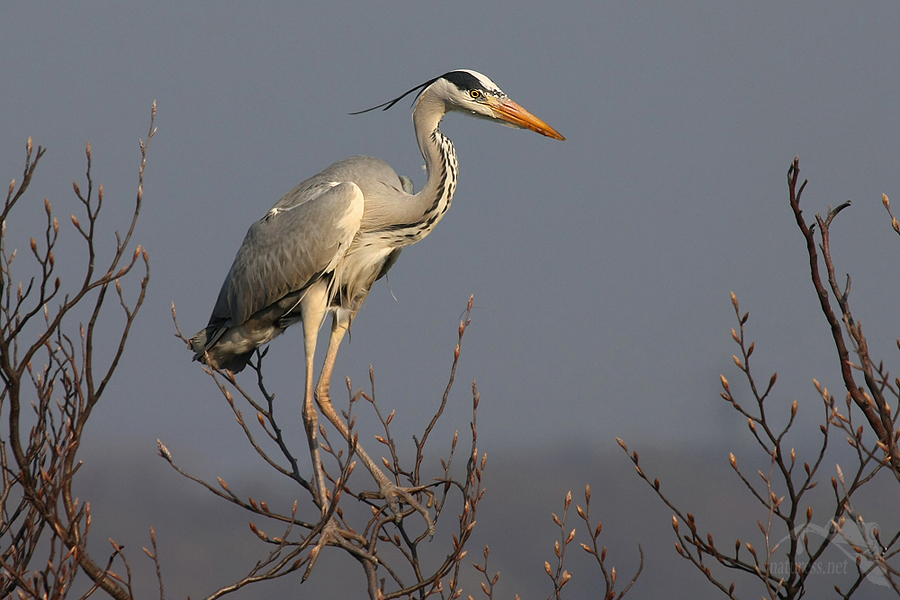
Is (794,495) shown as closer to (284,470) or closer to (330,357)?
(284,470)

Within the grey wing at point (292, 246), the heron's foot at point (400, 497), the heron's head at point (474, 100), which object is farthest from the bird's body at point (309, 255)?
the heron's foot at point (400, 497)

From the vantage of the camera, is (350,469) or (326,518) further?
(350,469)

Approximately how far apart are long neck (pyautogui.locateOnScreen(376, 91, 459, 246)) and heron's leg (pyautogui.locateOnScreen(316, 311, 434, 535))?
73cm

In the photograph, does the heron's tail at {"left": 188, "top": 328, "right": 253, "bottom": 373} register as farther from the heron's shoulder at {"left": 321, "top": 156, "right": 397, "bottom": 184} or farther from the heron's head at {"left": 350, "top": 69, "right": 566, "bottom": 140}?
the heron's head at {"left": 350, "top": 69, "right": 566, "bottom": 140}

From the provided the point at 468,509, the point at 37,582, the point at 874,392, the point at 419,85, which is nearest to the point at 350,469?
the point at 468,509

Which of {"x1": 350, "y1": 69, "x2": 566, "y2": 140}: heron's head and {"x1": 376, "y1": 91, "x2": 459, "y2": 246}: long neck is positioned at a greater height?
{"x1": 350, "y1": 69, "x2": 566, "y2": 140}: heron's head

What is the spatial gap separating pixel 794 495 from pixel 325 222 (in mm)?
2746

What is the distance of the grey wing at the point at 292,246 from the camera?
4398 millimetres

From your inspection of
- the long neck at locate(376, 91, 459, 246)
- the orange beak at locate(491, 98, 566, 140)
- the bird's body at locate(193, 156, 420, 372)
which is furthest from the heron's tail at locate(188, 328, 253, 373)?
the orange beak at locate(491, 98, 566, 140)

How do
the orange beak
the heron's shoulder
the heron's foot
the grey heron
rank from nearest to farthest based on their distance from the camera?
the heron's foot → the orange beak → the grey heron → the heron's shoulder

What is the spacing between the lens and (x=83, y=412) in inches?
105

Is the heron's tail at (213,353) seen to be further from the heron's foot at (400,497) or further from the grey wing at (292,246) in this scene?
the heron's foot at (400,497)

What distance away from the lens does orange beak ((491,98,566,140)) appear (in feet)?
14.1

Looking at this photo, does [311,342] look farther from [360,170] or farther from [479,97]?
[479,97]
